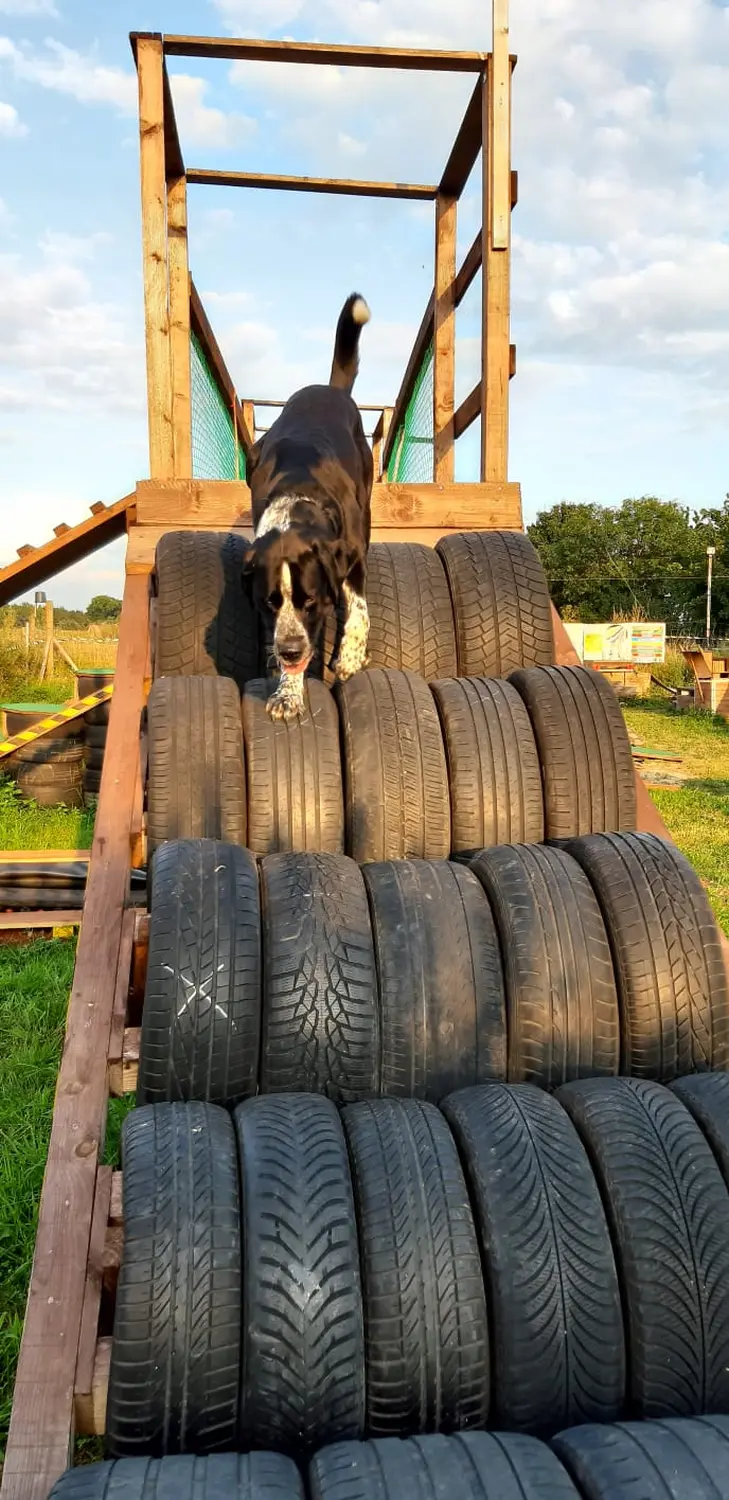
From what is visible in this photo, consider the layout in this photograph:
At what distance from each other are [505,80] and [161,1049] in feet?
18.7

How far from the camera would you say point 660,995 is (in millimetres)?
2816

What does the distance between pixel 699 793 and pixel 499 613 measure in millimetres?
7106

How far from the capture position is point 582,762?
3.86 meters

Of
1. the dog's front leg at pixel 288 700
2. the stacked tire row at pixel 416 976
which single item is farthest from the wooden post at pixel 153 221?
the stacked tire row at pixel 416 976

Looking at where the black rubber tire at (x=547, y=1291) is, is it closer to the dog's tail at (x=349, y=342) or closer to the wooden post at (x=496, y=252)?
the dog's tail at (x=349, y=342)


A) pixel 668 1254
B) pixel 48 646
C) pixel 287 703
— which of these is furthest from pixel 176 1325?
pixel 48 646

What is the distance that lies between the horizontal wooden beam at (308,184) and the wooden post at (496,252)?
5.37 ft

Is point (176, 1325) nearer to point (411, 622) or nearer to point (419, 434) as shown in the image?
point (411, 622)

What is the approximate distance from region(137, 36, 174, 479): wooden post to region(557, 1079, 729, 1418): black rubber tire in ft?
16.4

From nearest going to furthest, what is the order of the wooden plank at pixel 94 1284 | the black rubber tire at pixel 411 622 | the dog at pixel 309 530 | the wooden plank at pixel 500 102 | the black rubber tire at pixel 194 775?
the wooden plank at pixel 94 1284 → the black rubber tire at pixel 194 775 → the dog at pixel 309 530 → the black rubber tire at pixel 411 622 → the wooden plank at pixel 500 102

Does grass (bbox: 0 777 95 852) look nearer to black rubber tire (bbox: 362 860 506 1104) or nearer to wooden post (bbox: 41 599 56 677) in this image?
black rubber tire (bbox: 362 860 506 1104)

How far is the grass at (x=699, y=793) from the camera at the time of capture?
7.58m

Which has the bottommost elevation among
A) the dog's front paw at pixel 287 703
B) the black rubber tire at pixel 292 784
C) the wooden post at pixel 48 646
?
the black rubber tire at pixel 292 784

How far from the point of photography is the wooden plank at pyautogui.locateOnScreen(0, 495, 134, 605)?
6613mm
